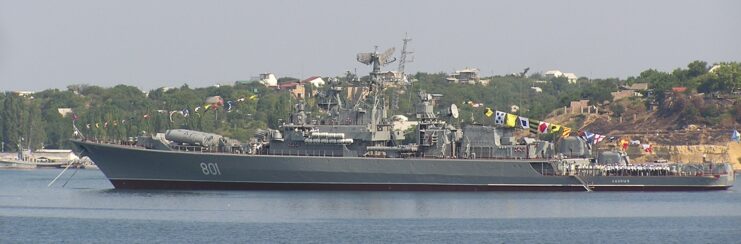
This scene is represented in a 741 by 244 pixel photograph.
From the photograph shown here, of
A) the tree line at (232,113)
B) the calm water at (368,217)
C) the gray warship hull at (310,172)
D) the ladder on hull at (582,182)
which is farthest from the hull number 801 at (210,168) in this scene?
the tree line at (232,113)

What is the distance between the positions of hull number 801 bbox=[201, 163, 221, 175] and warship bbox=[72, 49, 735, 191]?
54 mm

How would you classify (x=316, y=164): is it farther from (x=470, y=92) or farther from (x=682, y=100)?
(x=470, y=92)

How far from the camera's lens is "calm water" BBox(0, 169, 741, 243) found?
171 ft

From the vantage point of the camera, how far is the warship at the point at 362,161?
74.2 m

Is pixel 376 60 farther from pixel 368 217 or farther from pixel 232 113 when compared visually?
pixel 232 113

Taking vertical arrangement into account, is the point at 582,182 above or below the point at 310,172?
below

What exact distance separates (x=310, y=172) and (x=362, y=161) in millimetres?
2878

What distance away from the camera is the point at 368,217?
59.6m

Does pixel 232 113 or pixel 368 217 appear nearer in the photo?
pixel 368 217

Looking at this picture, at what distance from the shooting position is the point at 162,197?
69750 mm

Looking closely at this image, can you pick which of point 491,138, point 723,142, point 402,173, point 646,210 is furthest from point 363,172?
point 723,142

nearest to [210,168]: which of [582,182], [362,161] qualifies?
[362,161]

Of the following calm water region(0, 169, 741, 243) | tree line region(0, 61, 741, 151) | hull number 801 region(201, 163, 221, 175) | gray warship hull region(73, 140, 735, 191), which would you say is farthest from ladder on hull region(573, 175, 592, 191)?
tree line region(0, 61, 741, 151)

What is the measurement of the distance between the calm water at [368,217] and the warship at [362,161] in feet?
4.15
